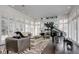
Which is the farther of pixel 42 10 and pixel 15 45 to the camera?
pixel 42 10

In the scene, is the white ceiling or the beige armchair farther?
the white ceiling

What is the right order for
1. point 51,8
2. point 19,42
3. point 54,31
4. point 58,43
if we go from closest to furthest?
1. point 19,42
2. point 51,8
3. point 54,31
4. point 58,43

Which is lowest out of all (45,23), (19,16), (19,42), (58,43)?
(58,43)

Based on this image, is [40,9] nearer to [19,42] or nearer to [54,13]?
[54,13]

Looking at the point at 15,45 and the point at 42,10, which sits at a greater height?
the point at 42,10

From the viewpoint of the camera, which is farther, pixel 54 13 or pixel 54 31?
pixel 54 31

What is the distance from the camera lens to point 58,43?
5.32 meters

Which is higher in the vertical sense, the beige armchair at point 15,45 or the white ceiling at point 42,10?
the white ceiling at point 42,10

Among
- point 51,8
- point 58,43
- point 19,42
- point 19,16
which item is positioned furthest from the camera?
point 58,43

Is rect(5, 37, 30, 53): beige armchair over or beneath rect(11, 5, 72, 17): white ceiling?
beneath

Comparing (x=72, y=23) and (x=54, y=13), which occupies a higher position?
(x=54, y=13)

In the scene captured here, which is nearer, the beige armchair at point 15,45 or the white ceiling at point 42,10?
Answer: the beige armchair at point 15,45

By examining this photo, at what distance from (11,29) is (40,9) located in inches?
72.1
